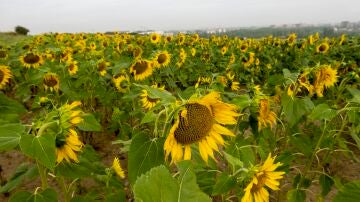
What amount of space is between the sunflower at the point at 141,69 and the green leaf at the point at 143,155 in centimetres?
297

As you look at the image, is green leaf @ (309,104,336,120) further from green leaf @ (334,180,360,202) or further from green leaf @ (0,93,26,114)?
green leaf @ (0,93,26,114)

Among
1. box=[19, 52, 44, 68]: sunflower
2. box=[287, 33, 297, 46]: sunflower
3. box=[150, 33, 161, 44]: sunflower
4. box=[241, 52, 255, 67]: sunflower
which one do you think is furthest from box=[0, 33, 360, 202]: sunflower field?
box=[287, 33, 297, 46]: sunflower

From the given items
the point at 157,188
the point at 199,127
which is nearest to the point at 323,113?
the point at 199,127

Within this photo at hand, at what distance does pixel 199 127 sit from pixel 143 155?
0.92 ft

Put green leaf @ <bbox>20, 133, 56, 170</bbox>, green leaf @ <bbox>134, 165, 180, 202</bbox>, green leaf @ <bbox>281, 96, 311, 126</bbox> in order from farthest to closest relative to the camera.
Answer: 1. green leaf @ <bbox>281, 96, 311, 126</bbox>
2. green leaf @ <bbox>20, 133, 56, 170</bbox>
3. green leaf @ <bbox>134, 165, 180, 202</bbox>

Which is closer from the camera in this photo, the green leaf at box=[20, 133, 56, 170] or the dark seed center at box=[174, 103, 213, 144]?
the green leaf at box=[20, 133, 56, 170]

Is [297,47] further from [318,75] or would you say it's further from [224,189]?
[224,189]

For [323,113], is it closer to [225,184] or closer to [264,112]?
[264,112]

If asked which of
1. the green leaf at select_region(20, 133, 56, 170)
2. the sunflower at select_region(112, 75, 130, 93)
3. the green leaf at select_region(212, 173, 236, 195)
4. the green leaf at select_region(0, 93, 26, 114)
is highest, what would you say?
the green leaf at select_region(20, 133, 56, 170)

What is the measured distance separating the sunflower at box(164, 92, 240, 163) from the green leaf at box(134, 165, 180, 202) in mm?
750

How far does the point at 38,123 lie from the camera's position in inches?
56.8

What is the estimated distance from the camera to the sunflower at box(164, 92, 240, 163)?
149 centimetres

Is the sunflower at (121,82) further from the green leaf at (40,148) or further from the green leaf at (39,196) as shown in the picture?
the green leaf at (40,148)

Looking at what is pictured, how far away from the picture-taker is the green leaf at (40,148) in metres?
1.31
